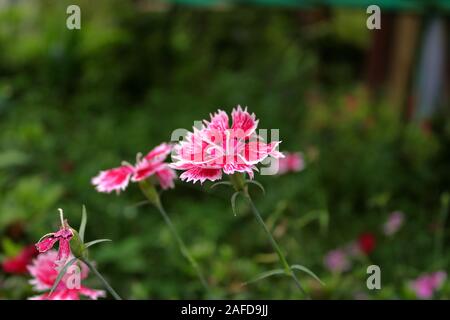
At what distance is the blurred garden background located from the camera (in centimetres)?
237

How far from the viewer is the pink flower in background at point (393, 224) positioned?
2.60 m

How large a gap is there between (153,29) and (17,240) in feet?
8.49

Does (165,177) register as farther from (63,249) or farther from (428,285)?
(428,285)

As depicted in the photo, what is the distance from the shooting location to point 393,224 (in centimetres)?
260

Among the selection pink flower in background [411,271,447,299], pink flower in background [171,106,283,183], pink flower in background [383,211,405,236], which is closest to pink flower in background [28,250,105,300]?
pink flower in background [171,106,283,183]

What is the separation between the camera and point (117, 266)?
7.95 feet

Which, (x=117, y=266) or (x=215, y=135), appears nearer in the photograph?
(x=215, y=135)

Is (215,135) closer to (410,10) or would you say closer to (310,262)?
(310,262)

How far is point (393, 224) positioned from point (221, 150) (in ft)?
5.76

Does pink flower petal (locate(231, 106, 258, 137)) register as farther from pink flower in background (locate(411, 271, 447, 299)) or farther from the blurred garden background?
pink flower in background (locate(411, 271, 447, 299))

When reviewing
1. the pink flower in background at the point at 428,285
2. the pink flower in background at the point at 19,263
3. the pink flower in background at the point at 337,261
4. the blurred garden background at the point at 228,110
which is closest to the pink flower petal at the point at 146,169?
the blurred garden background at the point at 228,110

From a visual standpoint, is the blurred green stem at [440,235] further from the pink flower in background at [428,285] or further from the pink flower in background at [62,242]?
the pink flower in background at [62,242]
